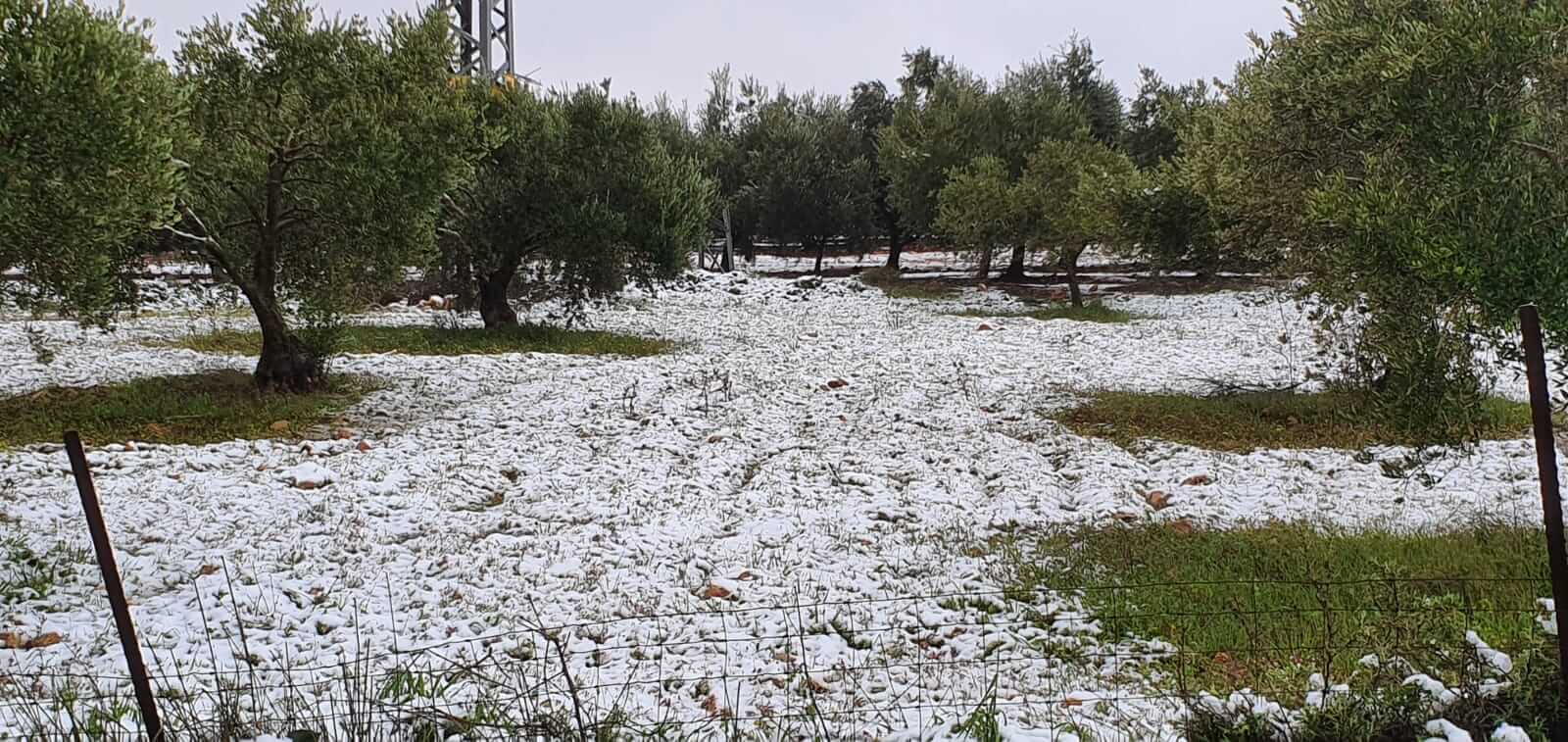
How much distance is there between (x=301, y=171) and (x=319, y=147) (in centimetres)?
79

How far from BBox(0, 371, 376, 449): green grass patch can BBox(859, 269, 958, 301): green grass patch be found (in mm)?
23773

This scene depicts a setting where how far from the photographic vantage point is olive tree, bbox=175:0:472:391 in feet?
44.2

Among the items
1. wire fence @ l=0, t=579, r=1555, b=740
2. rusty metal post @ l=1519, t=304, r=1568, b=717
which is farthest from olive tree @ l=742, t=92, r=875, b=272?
rusty metal post @ l=1519, t=304, r=1568, b=717

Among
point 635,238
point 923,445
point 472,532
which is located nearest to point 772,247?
point 635,238

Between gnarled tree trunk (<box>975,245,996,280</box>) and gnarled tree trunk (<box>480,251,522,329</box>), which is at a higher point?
gnarled tree trunk (<box>975,245,996,280</box>)

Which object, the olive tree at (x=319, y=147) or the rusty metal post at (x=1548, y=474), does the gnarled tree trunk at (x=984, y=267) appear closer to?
the olive tree at (x=319, y=147)

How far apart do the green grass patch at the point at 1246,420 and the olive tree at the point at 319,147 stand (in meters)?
10.6

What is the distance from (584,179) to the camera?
851 inches

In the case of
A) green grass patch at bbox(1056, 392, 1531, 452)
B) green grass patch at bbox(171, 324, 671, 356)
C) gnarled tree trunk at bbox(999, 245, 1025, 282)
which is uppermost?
gnarled tree trunk at bbox(999, 245, 1025, 282)

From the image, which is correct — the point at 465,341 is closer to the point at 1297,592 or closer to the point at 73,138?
the point at 73,138

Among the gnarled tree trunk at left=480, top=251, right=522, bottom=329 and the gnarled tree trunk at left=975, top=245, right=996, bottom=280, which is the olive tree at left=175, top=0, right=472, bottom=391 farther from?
the gnarled tree trunk at left=975, top=245, right=996, bottom=280

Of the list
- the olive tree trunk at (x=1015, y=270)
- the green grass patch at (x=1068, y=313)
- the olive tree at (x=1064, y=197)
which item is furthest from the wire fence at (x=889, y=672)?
the olive tree trunk at (x=1015, y=270)

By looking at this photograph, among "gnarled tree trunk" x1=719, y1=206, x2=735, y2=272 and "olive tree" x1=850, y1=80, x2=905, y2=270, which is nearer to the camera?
"gnarled tree trunk" x1=719, y1=206, x2=735, y2=272

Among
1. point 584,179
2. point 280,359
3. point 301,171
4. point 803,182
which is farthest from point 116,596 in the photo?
point 803,182
